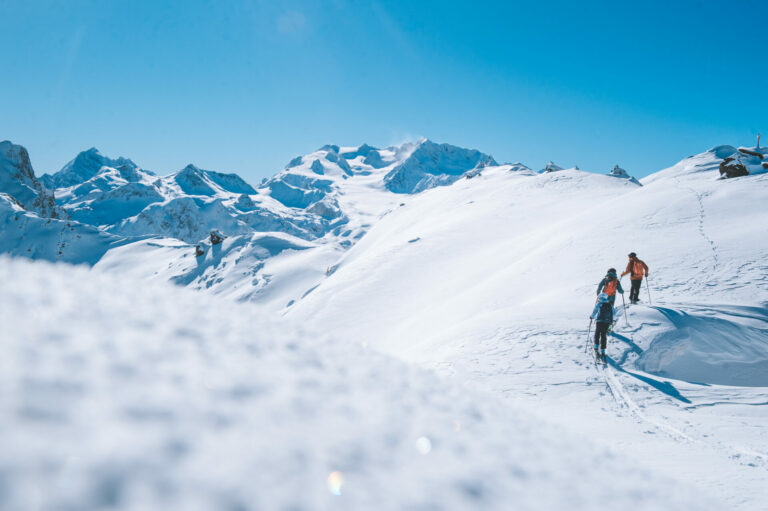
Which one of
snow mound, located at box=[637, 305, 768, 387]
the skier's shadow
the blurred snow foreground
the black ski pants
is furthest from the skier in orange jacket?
the blurred snow foreground

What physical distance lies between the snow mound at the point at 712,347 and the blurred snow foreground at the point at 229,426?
23.2ft

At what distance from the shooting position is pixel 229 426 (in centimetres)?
148

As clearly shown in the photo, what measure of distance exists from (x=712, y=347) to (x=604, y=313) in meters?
2.55

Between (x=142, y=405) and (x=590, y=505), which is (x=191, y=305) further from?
(x=590, y=505)

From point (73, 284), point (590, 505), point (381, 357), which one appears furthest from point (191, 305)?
point (590, 505)

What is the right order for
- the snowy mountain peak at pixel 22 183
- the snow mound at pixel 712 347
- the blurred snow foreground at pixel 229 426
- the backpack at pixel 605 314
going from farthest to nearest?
1. the snowy mountain peak at pixel 22 183
2. the backpack at pixel 605 314
3. the snow mound at pixel 712 347
4. the blurred snow foreground at pixel 229 426

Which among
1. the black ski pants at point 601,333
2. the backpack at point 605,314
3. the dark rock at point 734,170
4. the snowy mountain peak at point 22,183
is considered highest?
the snowy mountain peak at point 22,183

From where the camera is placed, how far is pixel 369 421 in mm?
1957

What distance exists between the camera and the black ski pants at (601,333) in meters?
8.19

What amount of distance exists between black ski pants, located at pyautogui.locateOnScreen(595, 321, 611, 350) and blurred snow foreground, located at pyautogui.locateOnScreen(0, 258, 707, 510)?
6219 millimetres

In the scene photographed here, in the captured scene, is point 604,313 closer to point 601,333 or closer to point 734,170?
point 601,333

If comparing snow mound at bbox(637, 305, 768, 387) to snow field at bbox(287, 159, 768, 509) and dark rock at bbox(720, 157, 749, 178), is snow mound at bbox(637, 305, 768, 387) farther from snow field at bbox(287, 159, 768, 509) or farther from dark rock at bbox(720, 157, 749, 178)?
dark rock at bbox(720, 157, 749, 178)

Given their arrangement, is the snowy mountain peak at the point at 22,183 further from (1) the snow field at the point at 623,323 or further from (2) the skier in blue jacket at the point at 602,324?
(2) the skier in blue jacket at the point at 602,324

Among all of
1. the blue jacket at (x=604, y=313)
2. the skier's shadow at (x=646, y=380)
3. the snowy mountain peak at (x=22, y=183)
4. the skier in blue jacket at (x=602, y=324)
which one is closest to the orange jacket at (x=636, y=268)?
the skier's shadow at (x=646, y=380)
